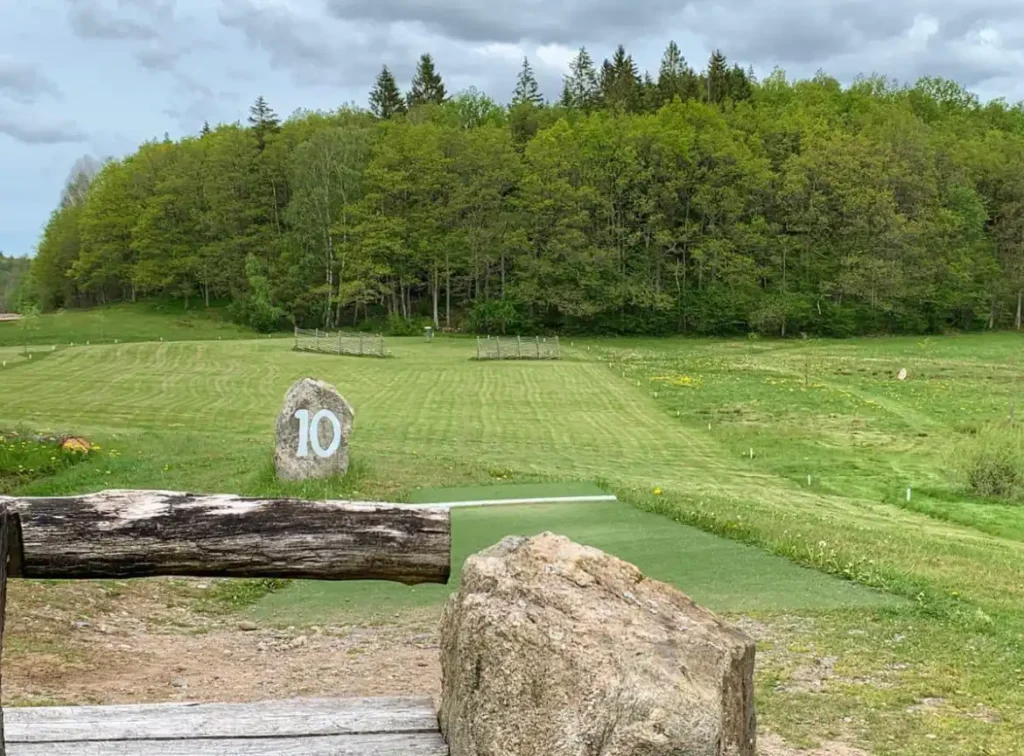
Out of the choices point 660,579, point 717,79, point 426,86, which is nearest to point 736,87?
point 717,79

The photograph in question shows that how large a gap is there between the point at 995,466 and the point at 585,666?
53.7 feet

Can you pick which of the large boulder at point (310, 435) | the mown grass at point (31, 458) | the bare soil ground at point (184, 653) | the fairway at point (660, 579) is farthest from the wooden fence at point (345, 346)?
the bare soil ground at point (184, 653)

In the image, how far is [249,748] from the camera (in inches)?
123

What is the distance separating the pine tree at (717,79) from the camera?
10662cm

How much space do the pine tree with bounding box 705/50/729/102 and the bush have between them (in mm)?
94207

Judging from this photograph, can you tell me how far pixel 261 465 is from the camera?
14.8m

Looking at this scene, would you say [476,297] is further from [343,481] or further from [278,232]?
[343,481]

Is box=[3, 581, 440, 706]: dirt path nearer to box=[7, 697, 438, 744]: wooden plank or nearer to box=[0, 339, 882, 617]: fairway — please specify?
box=[0, 339, 882, 617]: fairway

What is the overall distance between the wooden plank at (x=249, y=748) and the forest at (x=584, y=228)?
212 feet

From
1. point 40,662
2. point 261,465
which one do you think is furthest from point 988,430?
point 40,662

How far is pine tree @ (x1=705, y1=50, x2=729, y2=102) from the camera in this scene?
106625 mm

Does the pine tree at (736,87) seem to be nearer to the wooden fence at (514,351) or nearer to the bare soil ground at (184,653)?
the wooden fence at (514,351)

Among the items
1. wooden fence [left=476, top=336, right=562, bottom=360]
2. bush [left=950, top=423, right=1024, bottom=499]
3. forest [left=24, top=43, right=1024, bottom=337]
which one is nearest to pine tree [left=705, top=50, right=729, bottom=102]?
forest [left=24, top=43, right=1024, bottom=337]

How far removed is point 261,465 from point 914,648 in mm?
10657
